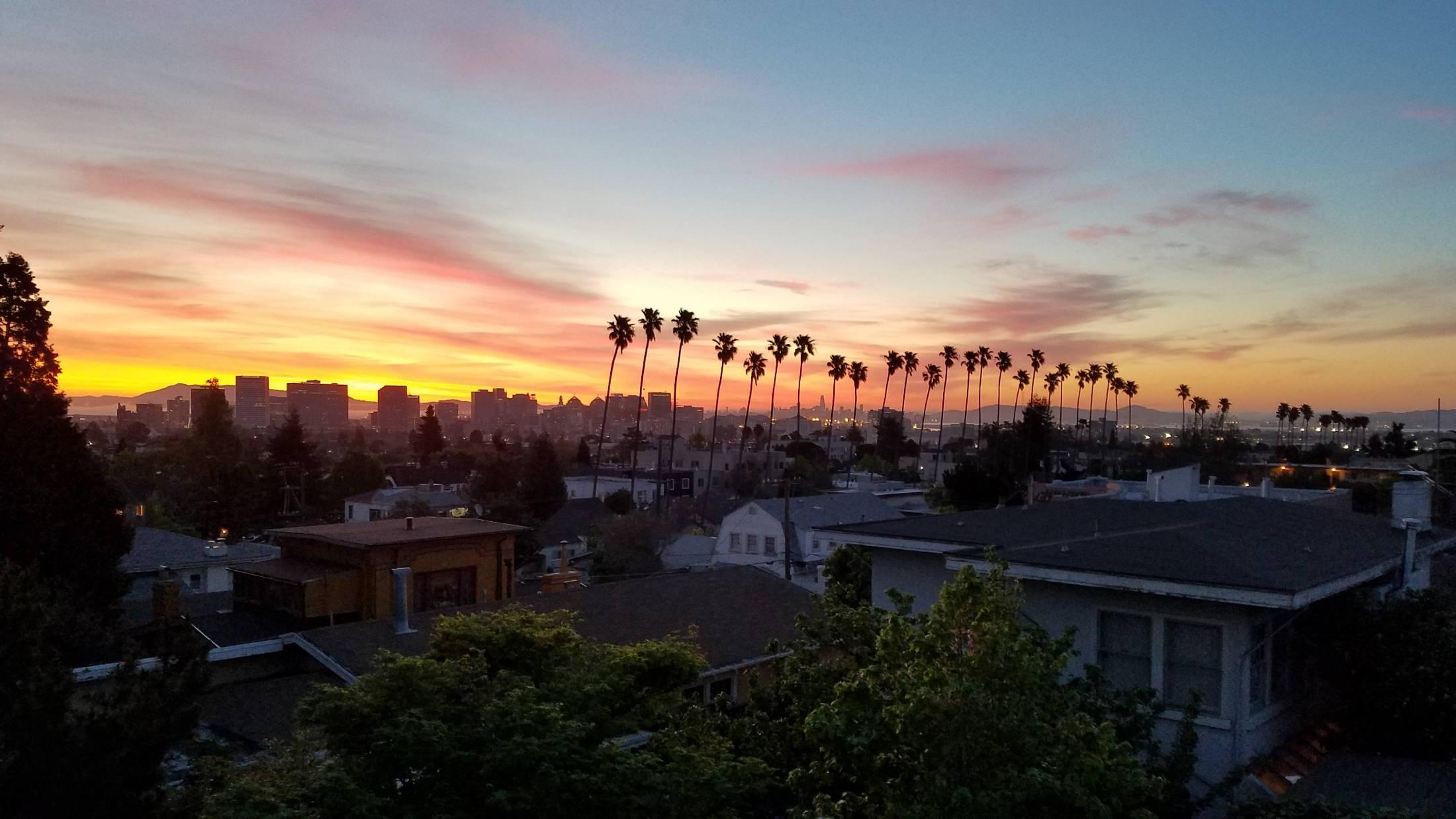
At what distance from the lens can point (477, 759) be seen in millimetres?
8883

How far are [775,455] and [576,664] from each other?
11171cm

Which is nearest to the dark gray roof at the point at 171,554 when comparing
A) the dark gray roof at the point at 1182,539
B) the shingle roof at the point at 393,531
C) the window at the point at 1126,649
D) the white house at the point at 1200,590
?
the shingle roof at the point at 393,531

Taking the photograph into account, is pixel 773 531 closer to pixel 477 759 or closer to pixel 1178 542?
pixel 1178 542

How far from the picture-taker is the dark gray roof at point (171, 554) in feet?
121

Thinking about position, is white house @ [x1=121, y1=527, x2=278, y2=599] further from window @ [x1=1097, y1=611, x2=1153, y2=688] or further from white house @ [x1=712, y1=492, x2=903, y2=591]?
window @ [x1=1097, y1=611, x2=1153, y2=688]

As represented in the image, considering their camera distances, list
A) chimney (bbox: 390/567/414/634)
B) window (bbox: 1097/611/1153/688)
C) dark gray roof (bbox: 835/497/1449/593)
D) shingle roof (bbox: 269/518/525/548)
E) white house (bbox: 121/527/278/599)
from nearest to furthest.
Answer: dark gray roof (bbox: 835/497/1449/593), window (bbox: 1097/611/1153/688), chimney (bbox: 390/567/414/634), shingle roof (bbox: 269/518/525/548), white house (bbox: 121/527/278/599)

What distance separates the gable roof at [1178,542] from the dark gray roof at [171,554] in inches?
1135

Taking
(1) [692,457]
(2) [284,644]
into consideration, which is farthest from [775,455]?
(2) [284,644]

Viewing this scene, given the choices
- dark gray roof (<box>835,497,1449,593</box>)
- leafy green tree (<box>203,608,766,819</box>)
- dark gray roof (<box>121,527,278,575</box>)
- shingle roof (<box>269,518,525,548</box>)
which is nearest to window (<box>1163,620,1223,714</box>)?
dark gray roof (<box>835,497,1449,593</box>)

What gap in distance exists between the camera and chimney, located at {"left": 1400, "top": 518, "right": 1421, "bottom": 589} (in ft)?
52.4

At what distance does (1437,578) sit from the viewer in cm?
2464

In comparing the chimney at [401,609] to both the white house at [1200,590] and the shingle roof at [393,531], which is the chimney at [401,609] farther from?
the white house at [1200,590]

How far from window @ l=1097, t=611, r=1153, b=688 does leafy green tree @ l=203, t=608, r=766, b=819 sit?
233 inches

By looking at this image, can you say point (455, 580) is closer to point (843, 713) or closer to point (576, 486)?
point (843, 713)
